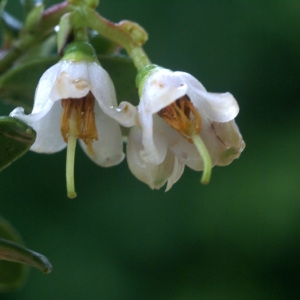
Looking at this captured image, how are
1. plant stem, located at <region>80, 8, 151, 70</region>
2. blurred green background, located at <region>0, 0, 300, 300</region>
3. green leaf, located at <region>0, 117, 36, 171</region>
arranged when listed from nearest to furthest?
1. green leaf, located at <region>0, 117, 36, 171</region>
2. plant stem, located at <region>80, 8, 151, 70</region>
3. blurred green background, located at <region>0, 0, 300, 300</region>

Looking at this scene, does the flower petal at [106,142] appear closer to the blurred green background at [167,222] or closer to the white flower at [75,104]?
the white flower at [75,104]

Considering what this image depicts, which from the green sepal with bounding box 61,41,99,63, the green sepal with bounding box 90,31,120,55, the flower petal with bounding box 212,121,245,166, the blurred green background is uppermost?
the green sepal with bounding box 90,31,120,55

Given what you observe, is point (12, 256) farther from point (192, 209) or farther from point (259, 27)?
point (259, 27)

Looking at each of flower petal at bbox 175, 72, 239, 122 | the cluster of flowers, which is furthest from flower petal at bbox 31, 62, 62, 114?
flower petal at bbox 175, 72, 239, 122

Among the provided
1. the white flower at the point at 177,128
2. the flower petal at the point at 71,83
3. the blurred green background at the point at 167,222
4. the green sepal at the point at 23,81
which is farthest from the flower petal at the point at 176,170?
the blurred green background at the point at 167,222

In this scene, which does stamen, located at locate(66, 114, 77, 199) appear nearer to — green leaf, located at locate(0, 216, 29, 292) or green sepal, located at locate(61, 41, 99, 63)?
green sepal, located at locate(61, 41, 99, 63)

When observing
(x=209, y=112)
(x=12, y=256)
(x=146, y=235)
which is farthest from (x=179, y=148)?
(x=146, y=235)
